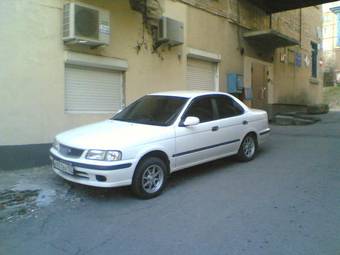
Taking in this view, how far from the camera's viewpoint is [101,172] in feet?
17.7

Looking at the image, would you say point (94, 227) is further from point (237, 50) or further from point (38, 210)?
point (237, 50)

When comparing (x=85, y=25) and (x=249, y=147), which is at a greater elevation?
(x=85, y=25)

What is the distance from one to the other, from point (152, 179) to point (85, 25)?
3960mm

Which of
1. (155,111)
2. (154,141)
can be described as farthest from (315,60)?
(154,141)

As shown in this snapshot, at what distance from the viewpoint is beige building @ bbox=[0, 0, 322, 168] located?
24.7 ft

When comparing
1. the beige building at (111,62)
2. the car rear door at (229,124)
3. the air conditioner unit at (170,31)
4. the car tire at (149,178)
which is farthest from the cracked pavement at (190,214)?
the air conditioner unit at (170,31)

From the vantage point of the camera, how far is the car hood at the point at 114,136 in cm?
555

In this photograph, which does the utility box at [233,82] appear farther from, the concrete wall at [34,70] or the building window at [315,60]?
the building window at [315,60]

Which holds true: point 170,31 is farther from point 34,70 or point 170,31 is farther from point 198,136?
point 198,136

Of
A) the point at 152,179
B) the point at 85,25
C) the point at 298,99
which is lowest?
the point at 152,179

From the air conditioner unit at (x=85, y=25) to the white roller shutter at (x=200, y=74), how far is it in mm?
4089

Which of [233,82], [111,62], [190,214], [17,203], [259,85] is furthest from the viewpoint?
[259,85]

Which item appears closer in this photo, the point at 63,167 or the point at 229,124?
the point at 63,167

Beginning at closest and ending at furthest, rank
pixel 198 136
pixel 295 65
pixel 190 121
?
pixel 190 121, pixel 198 136, pixel 295 65
